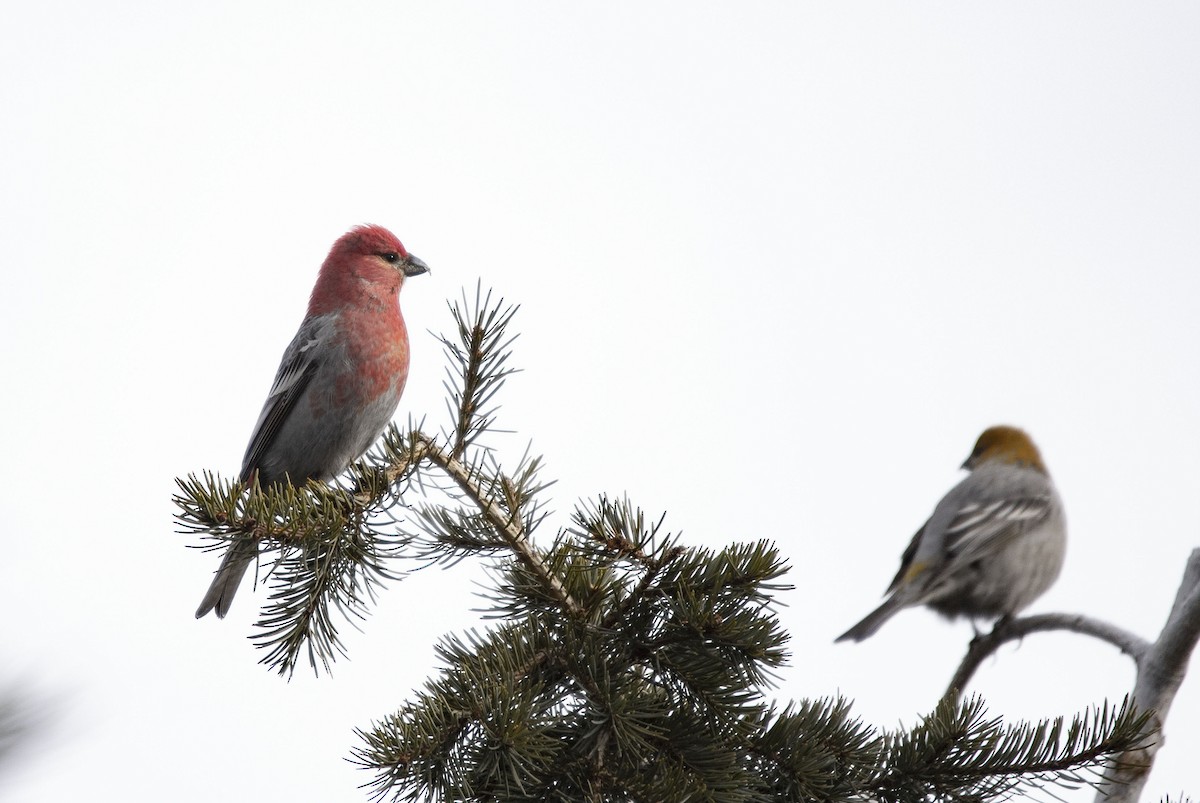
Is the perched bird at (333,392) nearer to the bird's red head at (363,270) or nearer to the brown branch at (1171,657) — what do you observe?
the bird's red head at (363,270)

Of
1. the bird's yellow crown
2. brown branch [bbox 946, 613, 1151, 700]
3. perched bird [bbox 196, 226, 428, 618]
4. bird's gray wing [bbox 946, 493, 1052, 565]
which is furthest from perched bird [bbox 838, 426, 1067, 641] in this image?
A: perched bird [bbox 196, 226, 428, 618]

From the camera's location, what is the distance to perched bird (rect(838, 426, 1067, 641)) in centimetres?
581

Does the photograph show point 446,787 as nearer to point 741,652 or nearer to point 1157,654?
point 741,652

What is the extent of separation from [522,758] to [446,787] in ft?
0.57

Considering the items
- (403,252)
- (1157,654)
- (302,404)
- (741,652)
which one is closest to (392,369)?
(302,404)

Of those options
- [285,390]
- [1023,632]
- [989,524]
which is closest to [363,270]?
[285,390]

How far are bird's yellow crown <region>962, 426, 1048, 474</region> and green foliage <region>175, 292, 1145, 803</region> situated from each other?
496 cm

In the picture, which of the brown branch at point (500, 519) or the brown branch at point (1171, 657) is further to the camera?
the brown branch at point (1171, 657)

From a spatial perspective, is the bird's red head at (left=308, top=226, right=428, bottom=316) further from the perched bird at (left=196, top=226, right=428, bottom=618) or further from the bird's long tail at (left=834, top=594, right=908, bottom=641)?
the bird's long tail at (left=834, top=594, right=908, bottom=641)

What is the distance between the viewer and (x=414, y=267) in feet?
19.4

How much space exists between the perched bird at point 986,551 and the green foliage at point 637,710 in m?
2.99

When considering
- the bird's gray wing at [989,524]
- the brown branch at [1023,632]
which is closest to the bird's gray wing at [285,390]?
the brown branch at [1023,632]

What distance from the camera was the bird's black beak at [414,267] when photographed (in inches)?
231

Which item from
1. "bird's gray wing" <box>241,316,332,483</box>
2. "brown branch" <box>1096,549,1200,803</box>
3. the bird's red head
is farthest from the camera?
the bird's red head
